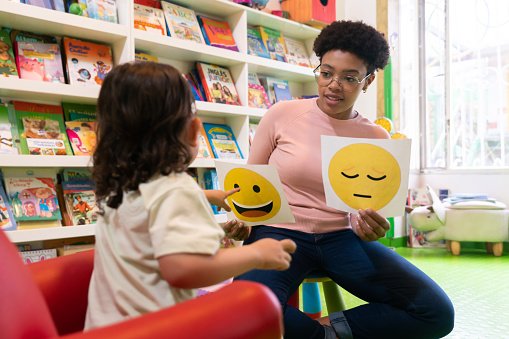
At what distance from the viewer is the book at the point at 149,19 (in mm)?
2480

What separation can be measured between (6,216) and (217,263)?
5.23 feet

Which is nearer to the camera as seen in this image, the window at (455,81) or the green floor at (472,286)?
the green floor at (472,286)

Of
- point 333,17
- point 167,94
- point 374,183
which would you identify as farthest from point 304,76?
point 167,94

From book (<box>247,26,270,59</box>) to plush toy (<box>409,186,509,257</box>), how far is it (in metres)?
1.82

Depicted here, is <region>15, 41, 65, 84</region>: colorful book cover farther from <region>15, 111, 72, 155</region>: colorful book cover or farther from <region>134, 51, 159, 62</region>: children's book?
<region>134, 51, 159, 62</region>: children's book

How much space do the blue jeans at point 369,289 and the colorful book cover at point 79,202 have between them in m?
1.14

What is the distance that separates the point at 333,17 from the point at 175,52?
50.8 inches

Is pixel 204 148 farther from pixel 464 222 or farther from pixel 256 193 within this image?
pixel 464 222

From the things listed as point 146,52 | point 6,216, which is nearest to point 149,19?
point 146,52

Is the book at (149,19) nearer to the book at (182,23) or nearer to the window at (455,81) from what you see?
the book at (182,23)

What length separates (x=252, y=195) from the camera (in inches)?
57.4

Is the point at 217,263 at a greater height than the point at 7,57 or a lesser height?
lesser

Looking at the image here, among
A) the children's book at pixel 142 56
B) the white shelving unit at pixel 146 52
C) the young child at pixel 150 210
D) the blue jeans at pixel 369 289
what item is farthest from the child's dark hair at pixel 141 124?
the children's book at pixel 142 56

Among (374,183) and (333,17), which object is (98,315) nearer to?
(374,183)
